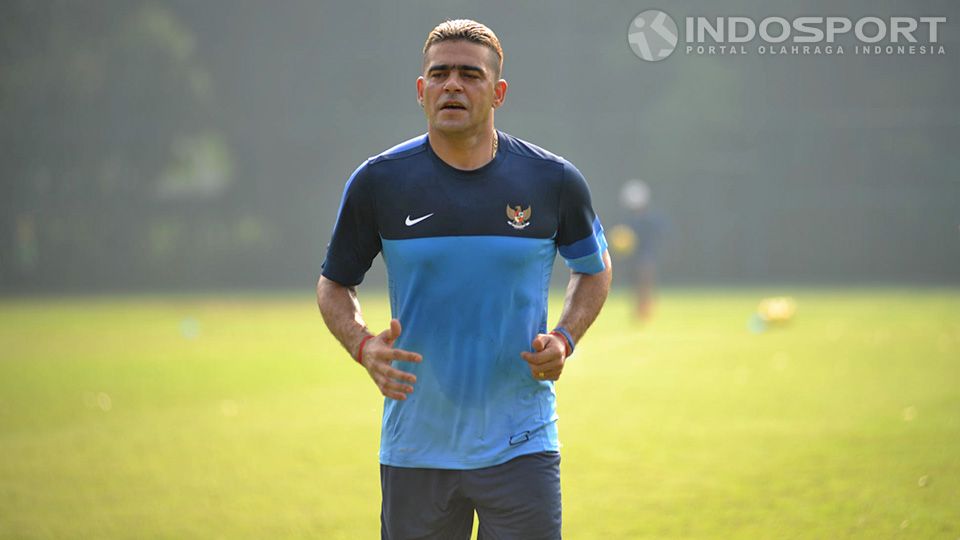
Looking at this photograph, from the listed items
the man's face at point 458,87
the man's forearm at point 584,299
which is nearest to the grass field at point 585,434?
the man's forearm at point 584,299

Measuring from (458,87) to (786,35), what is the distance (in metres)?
19.4

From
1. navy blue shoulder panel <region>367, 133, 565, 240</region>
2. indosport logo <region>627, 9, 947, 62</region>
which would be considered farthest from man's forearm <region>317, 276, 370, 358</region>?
indosport logo <region>627, 9, 947, 62</region>

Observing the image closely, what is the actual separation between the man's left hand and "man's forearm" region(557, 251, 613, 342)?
0.21 meters

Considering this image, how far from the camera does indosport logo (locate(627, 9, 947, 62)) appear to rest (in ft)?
63.2

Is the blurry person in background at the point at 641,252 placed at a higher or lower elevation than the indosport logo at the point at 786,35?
lower

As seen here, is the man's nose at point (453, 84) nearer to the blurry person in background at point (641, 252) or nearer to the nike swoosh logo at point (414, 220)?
the nike swoosh logo at point (414, 220)

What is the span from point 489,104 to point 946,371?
947 centimetres

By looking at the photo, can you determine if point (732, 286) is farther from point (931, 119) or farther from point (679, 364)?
point (679, 364)

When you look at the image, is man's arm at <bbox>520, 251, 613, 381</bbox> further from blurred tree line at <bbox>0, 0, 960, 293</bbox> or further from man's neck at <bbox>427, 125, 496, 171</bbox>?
blurred tree line at <bbox>0, 0, 960, 293</bbox>

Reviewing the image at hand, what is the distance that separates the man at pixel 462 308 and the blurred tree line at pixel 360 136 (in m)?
24.4

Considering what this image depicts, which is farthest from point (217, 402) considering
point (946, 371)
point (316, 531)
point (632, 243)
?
point (632, 243)

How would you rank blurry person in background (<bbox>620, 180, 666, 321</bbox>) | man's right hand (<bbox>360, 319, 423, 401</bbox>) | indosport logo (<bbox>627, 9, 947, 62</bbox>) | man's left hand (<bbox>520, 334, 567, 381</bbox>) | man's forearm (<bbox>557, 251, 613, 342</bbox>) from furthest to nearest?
1. indosport logo (<bbox>627, 9, 947, 62</bbox>)
2. blurry person in background (<bbox>620, 180, 666, 321</bbox>)
3. man's forearm (<bbox>557, 251, 613, 342</bbox>)
4. man's left hand (<bbox>520, 334, 567, 381</bbox>)
5. man's right hand (<bbox>360, 319, 423, 401</bbox>)

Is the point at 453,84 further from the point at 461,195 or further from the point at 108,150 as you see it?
the point at 108,150

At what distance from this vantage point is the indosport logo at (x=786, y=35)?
19266 mm
